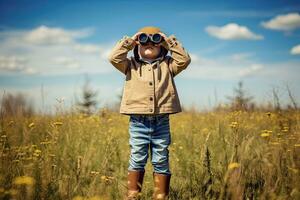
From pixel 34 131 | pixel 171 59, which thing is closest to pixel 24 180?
pixel 171 59

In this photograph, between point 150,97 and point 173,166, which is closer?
point 150,97

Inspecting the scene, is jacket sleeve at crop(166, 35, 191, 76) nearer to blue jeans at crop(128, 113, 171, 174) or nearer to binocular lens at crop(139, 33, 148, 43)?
binocular lens at crop(139, 33, 148, 43)

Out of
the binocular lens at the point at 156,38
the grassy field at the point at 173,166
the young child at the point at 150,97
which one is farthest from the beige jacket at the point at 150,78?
the grassy field at the point at 173,166

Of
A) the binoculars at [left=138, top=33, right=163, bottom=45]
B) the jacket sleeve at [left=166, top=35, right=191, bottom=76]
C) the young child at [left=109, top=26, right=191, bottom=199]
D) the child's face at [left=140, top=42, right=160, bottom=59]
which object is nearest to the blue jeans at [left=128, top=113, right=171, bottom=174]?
the young child at [left=109, top=26, right=191, bottom=199]

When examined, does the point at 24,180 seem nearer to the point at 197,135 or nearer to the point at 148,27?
the point at 148,27

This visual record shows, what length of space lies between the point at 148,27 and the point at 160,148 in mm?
1234

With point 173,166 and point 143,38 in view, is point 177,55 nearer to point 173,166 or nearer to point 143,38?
point 143,38

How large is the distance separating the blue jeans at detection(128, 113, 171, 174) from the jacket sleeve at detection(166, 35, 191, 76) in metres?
0.50

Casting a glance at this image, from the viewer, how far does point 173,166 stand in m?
4.82

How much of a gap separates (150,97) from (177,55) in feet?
1.69

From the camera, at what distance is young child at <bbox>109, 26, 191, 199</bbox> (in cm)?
338

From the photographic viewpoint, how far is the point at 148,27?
3.59 meters

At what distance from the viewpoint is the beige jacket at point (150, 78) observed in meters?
3.38

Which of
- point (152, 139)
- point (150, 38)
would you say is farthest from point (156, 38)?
point (152, 139)
